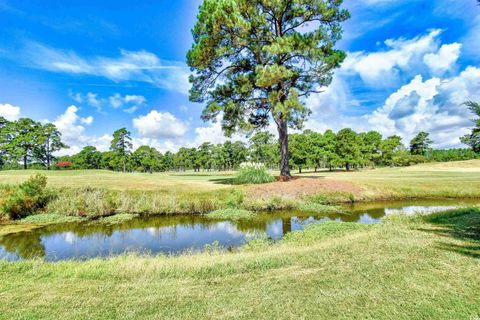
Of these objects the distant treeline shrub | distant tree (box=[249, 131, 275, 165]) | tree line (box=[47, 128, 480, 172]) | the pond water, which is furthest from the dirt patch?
the distant treeline shrub

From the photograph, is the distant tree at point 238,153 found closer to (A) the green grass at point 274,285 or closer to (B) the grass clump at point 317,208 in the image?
(B) the grass clump at point 317,208

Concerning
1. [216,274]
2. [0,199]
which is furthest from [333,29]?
[0,199]

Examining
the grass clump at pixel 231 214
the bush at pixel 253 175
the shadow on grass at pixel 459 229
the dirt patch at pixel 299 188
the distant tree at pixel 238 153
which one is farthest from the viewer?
the distant tree at pixel 238 153

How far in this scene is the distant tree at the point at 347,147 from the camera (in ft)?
186

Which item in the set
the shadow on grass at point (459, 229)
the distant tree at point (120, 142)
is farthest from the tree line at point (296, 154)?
the shadow on grass at point (459, 229)

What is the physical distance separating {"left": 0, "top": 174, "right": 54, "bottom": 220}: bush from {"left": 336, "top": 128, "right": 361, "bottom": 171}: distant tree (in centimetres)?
5304

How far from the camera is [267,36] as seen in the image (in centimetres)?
2133

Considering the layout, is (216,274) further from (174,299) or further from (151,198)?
(151,198)

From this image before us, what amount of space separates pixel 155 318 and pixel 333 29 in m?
24.3

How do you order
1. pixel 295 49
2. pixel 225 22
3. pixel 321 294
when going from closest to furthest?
pixel 321 294 < pixel 225 22 < pixel 295 49

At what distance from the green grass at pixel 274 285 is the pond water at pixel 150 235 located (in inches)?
130

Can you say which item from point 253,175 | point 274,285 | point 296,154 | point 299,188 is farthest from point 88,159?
point 274,285

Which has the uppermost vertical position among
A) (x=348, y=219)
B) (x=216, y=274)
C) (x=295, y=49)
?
(x=295, y=49)

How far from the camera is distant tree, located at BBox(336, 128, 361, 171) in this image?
56688 mm
